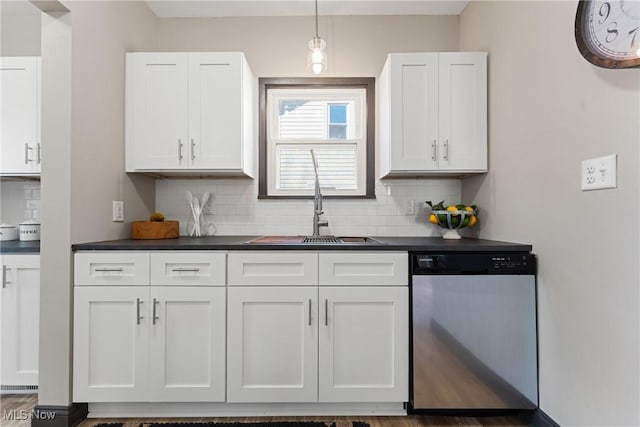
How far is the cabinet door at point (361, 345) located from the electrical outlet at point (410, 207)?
915mm

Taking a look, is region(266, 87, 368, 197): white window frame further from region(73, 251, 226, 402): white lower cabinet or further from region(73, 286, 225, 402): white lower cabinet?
region(73, 286, 225, 402): white lower cabinet

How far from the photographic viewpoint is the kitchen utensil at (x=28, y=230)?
2.17 meters

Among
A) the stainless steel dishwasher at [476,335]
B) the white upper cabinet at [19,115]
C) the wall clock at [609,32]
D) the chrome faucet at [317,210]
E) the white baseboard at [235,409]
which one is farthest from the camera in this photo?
the chrome faucet at [317,210]

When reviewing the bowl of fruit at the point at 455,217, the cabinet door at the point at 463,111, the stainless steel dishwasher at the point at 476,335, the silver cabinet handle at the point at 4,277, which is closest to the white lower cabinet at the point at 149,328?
the silver cabinet handle at the point at 4,277

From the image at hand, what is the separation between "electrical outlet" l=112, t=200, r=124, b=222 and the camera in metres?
2.07

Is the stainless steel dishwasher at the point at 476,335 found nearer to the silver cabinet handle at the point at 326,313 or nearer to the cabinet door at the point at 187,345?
the silver cabinet handle at the point at 326,313

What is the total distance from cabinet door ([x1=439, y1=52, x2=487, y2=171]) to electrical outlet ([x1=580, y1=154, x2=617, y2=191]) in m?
0.80

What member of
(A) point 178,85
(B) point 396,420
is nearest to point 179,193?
(A) point 178,85

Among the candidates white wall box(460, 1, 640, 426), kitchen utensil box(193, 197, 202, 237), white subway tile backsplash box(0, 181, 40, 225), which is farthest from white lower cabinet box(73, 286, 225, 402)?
white wall box(460, 1, 640, 426)

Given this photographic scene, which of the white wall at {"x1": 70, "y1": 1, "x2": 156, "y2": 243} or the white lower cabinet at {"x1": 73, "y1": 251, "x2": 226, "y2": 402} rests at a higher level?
the white wall at {"x1": 70, "y1": 1, "x2": 156, "y2": 243}

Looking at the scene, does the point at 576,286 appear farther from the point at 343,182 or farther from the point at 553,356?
the point at 343,182

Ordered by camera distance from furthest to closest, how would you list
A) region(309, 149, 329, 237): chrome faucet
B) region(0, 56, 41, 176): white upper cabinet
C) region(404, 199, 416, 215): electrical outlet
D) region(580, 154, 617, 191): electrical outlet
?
region(404, 199, 416, 215): electrical outlet
region(309, 149, 329, 237): chrome faucet
region(0, 56, 41, 176): white upper cabinet
region(580, 154, 617, 191): electrical outlet

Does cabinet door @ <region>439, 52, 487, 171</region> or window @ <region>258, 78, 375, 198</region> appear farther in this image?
window @ <region>258, 78, 375, 198</region>

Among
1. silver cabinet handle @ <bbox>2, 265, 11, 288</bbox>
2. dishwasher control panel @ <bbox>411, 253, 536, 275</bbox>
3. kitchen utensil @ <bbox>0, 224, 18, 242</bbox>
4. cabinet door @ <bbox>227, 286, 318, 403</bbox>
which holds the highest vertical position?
kitchen utensil @ <bbox>0, 224, 18, 242</bbox>
